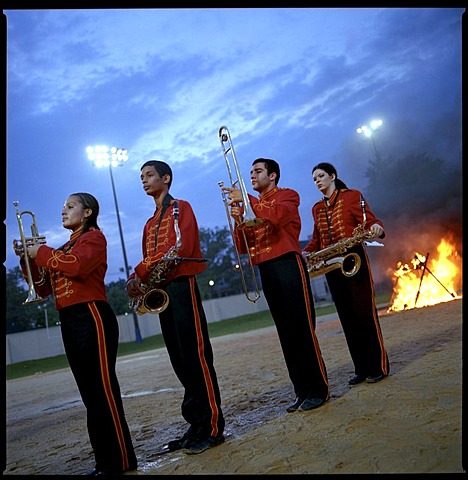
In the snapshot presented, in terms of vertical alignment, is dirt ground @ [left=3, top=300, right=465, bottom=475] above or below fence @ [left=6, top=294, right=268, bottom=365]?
below

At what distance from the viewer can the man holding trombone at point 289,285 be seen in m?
4.43

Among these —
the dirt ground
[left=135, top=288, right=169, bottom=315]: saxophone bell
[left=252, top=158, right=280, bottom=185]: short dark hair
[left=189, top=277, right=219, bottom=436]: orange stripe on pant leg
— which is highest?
[left=252, top=158, right=280, bottom=185]: short dark hair

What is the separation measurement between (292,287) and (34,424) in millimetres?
4940

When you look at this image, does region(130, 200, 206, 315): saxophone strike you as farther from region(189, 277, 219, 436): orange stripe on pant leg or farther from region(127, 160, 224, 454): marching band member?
region(189, 277, 219, 436): orange stripe on pant leg

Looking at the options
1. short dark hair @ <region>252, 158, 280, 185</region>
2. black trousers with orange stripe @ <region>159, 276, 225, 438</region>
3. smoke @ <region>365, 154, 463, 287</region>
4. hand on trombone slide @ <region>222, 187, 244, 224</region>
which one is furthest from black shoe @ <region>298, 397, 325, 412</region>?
smoke @ <region>365, 154, 463, 287</region>

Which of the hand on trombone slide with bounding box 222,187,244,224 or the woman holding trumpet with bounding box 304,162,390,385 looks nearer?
the hand on trombone slide with bounding box 222,187,244,224

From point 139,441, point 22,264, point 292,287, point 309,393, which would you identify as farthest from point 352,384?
point 22,264

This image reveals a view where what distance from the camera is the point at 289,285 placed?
179 inches

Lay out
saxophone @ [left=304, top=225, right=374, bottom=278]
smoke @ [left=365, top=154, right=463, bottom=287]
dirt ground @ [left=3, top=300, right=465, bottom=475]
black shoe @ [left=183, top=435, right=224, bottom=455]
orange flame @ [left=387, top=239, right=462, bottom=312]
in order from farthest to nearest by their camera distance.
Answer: smoke @ [left=365, top=154, right=463, bottom=287], orange flame @ [left=387, top=239, right=462, bottom=312], saxophone @ [left=304, top=225, right=374, bottom=278], black shoe @ [left=183, top=435, right=224, bottom=455], dirt ground @ [left=3, top=300, right=465, bottom=475]

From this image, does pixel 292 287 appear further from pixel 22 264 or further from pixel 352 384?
pixel 22 264

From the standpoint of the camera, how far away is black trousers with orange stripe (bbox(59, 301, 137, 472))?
3527 millimetres

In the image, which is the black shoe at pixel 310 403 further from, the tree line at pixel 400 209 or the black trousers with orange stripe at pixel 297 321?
the tree line at pixel 400 209

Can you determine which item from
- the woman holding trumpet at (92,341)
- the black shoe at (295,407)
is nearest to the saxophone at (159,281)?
the woman holding trumpet at (92,341)
